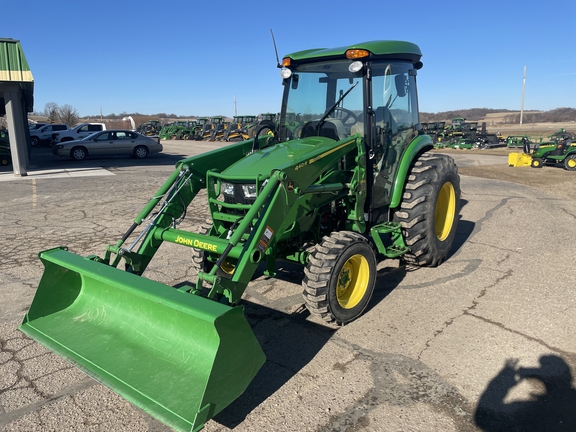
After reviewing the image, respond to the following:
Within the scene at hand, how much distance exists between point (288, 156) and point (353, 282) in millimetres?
1431

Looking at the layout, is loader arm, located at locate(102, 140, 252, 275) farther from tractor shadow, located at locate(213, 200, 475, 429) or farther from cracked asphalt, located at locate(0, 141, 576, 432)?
Result: tractor shadow, located at locate(213, 200, 475, 429)

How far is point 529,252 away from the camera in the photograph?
6.55 m

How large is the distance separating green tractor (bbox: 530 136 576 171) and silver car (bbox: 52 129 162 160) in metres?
17.1

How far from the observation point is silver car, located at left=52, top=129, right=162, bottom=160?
67.8ft

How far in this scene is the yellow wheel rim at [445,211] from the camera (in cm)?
618

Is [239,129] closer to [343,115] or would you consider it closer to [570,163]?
[570,163]

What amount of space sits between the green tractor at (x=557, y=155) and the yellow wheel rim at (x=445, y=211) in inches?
520

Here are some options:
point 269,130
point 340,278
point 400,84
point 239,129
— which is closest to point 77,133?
point 239,129

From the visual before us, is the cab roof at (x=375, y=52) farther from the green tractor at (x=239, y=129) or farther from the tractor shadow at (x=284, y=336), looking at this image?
the green tractor at (x=239, y=129)


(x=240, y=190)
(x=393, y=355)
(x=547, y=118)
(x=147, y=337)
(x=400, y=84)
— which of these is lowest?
(x=393, y=355)

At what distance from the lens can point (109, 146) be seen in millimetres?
21547

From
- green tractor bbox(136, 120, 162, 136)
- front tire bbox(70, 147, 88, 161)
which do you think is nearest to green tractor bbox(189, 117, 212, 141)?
green tractor bbox(136, 120, 162, 136)

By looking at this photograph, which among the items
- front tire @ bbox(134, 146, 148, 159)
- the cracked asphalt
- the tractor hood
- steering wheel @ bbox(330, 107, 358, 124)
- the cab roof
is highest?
the cab roof

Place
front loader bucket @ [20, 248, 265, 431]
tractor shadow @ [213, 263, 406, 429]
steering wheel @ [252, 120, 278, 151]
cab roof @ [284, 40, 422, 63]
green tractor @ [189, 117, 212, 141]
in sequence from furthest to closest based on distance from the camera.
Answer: green tractor @ [189, 117, 212, 141], steering wheel @ [252, 120, 278, 151], cab roof @ [284, 40, 422, 63], tractor shadow @ [213, 263, 406, 429], front loader bucket @ [20, 248, 265, 431]
